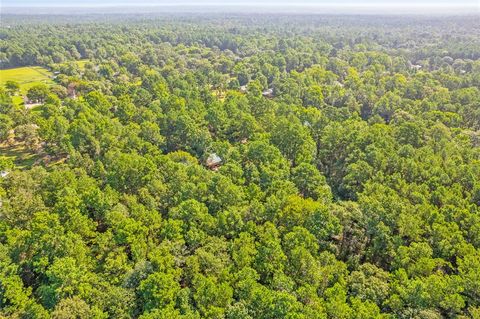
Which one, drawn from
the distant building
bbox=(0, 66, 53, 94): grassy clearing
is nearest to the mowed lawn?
bbox=(0, 66, 53, 94): grassy clearing

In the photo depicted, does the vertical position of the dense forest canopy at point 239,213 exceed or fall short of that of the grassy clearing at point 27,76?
it falls short

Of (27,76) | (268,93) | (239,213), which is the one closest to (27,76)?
(27,76)

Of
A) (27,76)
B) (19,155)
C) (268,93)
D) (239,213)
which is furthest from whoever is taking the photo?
(27,76)

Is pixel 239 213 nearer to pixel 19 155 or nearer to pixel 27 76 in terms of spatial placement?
pixel 19 155

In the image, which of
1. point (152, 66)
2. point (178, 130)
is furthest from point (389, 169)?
point (152, 66)

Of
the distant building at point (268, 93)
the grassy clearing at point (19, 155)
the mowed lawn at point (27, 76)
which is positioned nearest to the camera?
the grassy clearing at point (19, 155)

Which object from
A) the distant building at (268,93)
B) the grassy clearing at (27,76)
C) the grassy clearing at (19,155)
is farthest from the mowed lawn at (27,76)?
the distant building at (268,93)

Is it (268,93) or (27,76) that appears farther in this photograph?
(27,76)

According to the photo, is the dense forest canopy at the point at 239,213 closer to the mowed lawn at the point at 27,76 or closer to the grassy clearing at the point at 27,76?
the mowed lawn at the point at 27,76

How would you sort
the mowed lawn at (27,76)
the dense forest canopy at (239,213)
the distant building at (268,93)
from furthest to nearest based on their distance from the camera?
1. the mowed lawn at (27,76)
2. the distant building at (268,93)
3. the dense forest canopy at (239,213)
